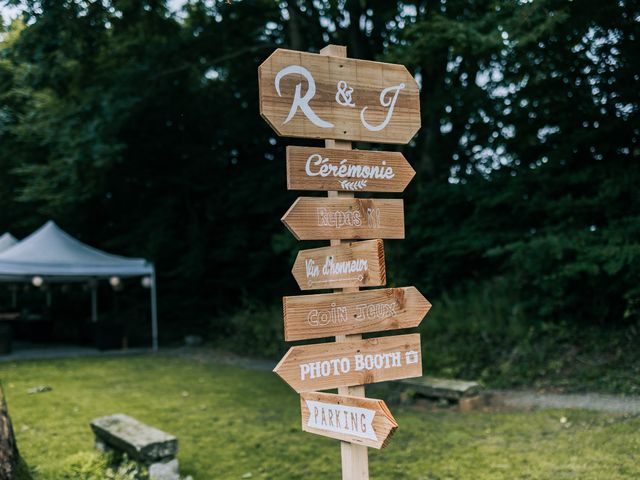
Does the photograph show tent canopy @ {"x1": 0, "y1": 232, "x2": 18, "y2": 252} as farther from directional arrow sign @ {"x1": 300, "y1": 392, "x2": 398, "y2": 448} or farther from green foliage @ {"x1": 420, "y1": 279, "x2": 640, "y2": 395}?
directional arrow sign @ {"x1": 300, "y1": 392, "x2": 398, "y2": 448}

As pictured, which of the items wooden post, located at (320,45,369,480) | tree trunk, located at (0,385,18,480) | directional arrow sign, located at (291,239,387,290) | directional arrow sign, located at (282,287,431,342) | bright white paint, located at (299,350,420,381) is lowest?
tree trunk, located at (0,385,18,480)

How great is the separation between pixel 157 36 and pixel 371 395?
958cm

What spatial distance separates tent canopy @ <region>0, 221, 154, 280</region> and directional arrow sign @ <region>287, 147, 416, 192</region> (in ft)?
39.9

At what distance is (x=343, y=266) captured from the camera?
3119 millimetres

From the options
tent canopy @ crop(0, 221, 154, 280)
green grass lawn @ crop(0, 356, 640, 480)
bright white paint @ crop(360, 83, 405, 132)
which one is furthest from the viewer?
tent canopy @ crop(0, 221, 154, 280)

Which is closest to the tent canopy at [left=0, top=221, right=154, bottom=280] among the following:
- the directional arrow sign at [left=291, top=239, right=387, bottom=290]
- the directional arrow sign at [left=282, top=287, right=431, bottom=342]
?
the directional arrow sign at [left=291, top=239, right=387, bottom=290]

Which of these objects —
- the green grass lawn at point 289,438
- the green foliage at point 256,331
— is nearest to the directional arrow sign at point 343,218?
the green grass lawn at point 289,438

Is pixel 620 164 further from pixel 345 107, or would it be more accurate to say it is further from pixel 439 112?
pixel 345 107

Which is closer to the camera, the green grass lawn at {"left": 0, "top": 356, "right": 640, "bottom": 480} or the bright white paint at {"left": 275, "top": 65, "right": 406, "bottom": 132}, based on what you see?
the bright white paint at {"left": 275, "top": 65, "right": 406, "bottom": 132}

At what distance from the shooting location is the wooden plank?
7614 mm

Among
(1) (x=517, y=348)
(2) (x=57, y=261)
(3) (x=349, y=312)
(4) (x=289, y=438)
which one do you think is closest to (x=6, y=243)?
(2) (x=57, y=261)

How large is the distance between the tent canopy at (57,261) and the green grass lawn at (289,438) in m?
4.65

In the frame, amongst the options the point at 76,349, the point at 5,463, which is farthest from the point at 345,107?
the point at 76,349

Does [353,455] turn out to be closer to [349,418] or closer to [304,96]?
[349,418]
